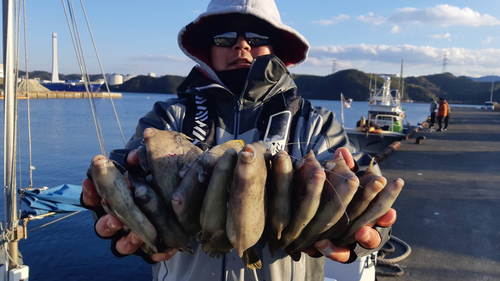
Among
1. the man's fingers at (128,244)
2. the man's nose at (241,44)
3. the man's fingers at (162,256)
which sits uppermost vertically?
the man's nose at (241,44)

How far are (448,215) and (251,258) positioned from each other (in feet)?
26.9

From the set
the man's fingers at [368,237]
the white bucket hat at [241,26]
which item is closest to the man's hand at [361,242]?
the man's fingers at [368,237]

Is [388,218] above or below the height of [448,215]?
above

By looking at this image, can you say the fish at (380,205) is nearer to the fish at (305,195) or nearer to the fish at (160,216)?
the fish at (305,195)

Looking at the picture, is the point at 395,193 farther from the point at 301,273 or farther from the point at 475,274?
the point at 475,274

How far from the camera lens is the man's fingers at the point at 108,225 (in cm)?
228

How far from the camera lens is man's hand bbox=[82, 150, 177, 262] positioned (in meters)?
2.29

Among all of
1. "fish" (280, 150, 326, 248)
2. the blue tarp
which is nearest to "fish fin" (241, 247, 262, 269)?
"fish" (280, 150, 326, 248)

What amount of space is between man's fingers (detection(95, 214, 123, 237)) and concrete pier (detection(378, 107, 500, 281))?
5277mm

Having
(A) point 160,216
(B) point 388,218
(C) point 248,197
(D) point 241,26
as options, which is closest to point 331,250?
(B) point 388,218

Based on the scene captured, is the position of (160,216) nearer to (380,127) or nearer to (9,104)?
(9,104)

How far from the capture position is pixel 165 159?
2.36 m

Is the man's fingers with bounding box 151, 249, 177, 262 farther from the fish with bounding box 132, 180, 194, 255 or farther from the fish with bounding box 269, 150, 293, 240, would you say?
the fish with bounding box 269, 150, 293, 240

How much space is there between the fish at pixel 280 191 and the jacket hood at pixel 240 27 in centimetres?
144
